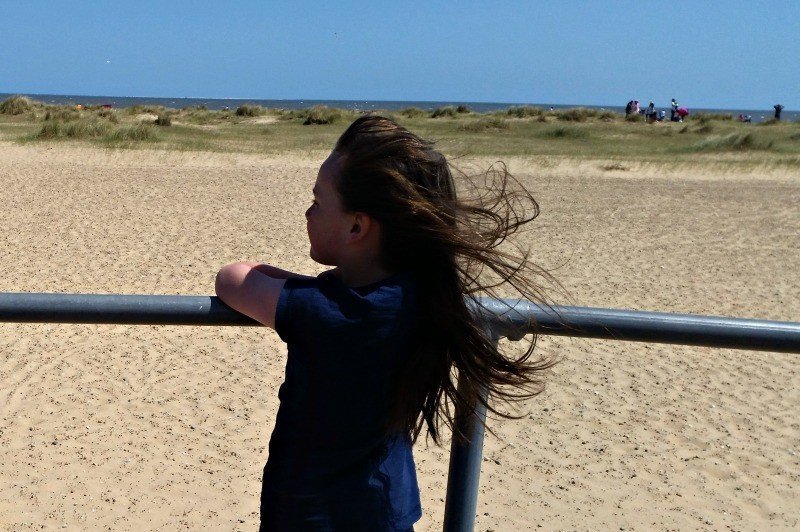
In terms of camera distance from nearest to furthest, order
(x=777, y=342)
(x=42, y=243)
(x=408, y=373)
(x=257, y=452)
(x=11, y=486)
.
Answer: (x=408, y=373) < (x=777, y=342) < (x=11, y=486) < (x=257, y=452) < (x=42, y=243)

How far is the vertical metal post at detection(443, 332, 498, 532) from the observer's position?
166 cm

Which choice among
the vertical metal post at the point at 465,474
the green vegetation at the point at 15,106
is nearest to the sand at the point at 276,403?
the vertical metal post at the point at 465,474

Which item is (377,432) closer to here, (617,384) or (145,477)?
(145,477)

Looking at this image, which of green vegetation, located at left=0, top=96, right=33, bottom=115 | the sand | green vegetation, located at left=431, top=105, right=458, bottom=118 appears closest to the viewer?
the sand

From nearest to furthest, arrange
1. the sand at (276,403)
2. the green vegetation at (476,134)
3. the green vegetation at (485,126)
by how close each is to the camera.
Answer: the sand at (276,403), the green vegetation at (476,134), the green vegetation at (485,126)

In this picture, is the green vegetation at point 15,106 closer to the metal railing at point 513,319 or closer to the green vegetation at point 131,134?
the green vegetation at point 131,134

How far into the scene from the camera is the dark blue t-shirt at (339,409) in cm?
134

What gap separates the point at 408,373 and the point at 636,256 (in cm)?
954

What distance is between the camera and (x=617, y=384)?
20.0 ft

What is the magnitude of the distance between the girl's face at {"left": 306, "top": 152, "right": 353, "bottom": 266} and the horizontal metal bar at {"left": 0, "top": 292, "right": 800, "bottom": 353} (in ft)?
0.60

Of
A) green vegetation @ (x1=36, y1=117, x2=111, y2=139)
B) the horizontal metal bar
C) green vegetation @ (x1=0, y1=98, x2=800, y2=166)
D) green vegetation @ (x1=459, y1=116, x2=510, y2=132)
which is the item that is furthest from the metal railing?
green vegetation @ (x1=459, y1=116, x2=510, y2=132)

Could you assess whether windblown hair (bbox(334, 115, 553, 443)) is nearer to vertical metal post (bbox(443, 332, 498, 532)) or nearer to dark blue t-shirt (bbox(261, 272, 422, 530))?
dark blue t-shirt (bbox(261, 272, 422, 530))

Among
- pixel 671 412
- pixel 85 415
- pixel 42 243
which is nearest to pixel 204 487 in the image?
pixel 85 415

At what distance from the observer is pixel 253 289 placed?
1.40m
